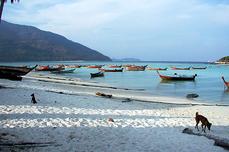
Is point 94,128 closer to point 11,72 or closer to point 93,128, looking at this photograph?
point 93,128

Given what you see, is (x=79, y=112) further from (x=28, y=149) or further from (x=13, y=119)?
(x=28, y=149)

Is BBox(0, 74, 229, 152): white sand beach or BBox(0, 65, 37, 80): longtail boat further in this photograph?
BBox(0, 65, 37, 80): longtail boat

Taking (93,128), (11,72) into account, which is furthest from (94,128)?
(11,72)

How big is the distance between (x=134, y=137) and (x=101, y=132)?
1.21 metres

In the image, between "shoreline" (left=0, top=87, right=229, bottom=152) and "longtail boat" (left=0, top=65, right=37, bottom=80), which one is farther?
"longtail boat" (left=0, top=65, right=37, bottom=80)

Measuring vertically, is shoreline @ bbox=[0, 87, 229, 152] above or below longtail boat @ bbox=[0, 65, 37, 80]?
below

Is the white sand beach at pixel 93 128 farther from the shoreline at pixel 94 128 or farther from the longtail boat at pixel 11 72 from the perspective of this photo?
the longtail boat at pixel 11 72

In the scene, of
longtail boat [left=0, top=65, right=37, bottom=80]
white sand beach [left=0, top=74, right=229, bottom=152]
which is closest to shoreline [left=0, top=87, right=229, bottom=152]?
white sand beach [left=0, top=74, right=229, bottom=152]

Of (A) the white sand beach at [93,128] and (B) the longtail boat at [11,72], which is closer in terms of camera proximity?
(A) the white sand beach at [93,128]

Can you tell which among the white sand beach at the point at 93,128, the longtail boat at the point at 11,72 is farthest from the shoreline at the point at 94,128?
the longtail boat at the point at 11,72

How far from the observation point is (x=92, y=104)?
17.6 meters

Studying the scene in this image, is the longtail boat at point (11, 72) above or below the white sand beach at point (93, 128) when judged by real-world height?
above

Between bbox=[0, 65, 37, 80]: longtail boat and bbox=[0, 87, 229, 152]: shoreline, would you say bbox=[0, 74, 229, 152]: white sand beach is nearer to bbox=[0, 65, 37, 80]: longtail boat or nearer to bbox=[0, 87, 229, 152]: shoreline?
bbox=[0, 87, 229, 152]: shoreline

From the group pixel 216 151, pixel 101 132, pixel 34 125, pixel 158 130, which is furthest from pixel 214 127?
pixel 34 125
